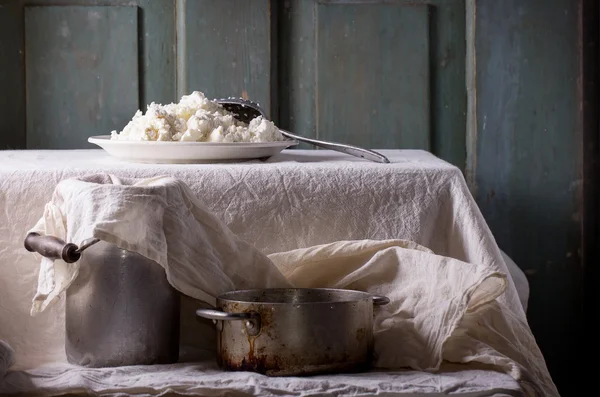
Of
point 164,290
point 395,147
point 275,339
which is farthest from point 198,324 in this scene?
point 395,147

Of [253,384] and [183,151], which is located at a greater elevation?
[183,151]

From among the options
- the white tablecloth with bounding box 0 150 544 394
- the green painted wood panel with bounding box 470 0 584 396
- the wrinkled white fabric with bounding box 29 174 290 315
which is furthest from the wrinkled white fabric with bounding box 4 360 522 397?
the green painted wood panel with bounding box 470 0 584 396

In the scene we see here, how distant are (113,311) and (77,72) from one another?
1.15m

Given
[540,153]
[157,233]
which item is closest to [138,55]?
[540,153]

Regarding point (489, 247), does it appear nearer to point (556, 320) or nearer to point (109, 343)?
point (109, 343)

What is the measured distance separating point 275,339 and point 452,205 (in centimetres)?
42

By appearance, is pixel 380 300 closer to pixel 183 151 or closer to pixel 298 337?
pixel 298 337

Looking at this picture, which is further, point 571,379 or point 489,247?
point 571,379

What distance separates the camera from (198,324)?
1224mm

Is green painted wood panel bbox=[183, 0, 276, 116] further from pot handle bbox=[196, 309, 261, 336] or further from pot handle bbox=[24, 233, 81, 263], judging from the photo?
pot handle bbox=[196, 309, 261, 336]

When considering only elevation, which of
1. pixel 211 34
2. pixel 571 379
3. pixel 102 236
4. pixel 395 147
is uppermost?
pixel 211 34

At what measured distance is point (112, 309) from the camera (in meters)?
1.09

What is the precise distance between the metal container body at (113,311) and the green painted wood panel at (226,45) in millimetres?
1046

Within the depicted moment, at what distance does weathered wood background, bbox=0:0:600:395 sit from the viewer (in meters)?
2.03
